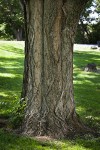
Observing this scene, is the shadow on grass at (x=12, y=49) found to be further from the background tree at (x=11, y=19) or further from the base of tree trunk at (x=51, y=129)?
the base of tree trunk at (x=51, y=129)

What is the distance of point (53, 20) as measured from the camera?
806 cm

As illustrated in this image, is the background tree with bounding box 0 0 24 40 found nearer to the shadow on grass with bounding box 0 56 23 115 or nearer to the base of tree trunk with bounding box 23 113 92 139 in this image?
the shadow on grass with bounding box 0 56 23 115

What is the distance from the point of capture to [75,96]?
14141 mm

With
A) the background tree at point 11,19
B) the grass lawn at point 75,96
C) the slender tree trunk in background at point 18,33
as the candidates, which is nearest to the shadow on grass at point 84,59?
the grass lawn at point 75,96

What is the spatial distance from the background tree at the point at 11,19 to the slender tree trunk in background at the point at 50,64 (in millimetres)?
37712

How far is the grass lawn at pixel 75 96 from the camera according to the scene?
25.5 feet

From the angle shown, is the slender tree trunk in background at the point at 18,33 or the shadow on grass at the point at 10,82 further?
the slender tree trunk in background at the point at 18,33

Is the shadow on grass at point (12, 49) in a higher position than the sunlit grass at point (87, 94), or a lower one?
higher

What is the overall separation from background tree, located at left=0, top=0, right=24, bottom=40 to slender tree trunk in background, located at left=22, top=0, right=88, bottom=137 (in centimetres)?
3771

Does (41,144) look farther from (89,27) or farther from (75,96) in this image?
(89,27)

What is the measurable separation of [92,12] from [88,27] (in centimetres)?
261

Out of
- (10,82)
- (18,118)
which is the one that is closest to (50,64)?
(18,118)

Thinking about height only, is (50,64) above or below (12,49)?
above

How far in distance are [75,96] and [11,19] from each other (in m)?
36.7
